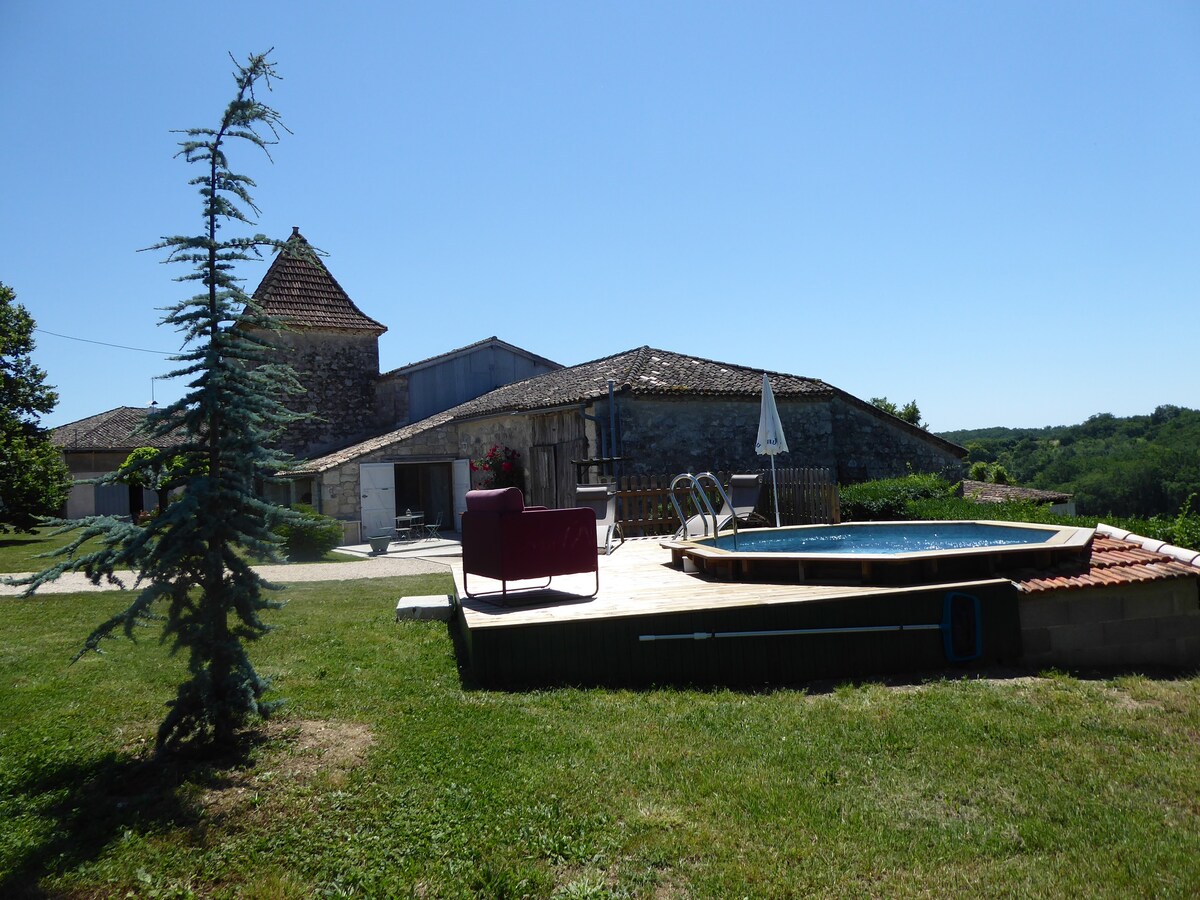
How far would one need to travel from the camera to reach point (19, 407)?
27.6 m

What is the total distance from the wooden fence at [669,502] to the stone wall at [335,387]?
1603cm

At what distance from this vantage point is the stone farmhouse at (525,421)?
1705cm

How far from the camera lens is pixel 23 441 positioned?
77.1 feet

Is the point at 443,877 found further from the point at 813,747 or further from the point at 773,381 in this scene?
the point at 773,381

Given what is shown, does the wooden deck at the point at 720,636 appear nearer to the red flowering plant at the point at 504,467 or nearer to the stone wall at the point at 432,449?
the red flowering plant at the point at 504,467

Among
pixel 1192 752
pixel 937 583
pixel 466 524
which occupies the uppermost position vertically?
pixel 466 524

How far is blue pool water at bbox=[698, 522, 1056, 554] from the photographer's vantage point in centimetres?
943

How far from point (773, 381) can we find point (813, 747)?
1529 cm

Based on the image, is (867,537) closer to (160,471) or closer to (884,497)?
(884,497)

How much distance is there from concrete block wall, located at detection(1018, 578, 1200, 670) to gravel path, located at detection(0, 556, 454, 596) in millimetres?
9515

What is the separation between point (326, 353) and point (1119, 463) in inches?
1691

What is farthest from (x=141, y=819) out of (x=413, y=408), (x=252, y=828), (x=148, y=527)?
(x=413, y=408)

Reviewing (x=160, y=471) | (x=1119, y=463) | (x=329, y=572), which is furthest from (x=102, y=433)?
(x=1119, y=463)

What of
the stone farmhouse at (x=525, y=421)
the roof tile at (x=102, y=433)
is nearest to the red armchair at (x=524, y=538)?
the stone farmhouse at (x=525, y=421)
